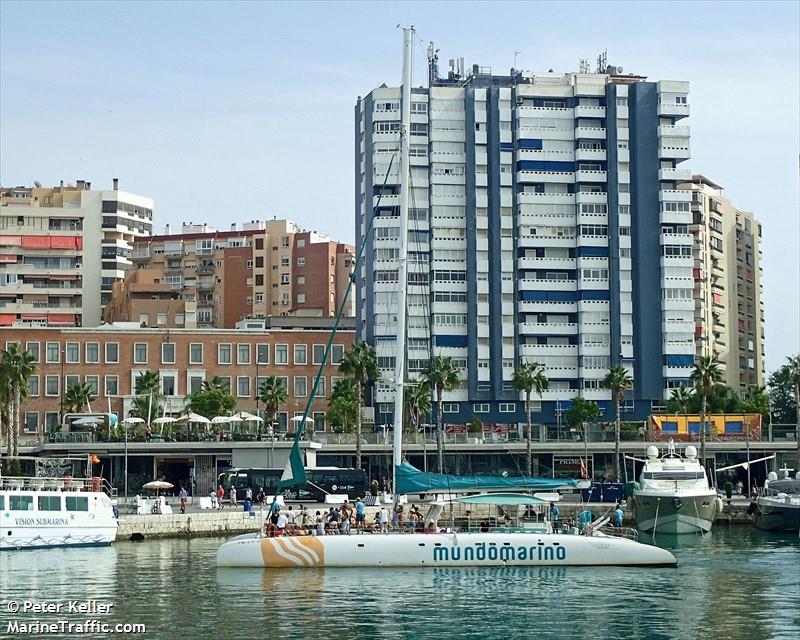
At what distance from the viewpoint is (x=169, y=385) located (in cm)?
12669

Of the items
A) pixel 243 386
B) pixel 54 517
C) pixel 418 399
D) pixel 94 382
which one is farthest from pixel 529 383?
pixel 54 517

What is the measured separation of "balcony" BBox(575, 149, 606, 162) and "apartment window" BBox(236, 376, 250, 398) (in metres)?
38.2

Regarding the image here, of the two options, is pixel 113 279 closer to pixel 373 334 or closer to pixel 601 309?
pixel 373 334

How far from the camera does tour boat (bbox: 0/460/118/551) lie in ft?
215

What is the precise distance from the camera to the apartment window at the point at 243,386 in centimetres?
12788

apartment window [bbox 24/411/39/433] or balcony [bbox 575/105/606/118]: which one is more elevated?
balcony [bbox 575/105/606/118]

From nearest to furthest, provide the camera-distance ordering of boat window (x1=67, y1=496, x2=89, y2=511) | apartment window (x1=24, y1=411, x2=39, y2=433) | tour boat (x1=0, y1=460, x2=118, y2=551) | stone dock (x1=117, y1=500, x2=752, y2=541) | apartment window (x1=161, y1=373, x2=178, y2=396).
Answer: tour boat (x1=0, y1=460, x2=118, y2=551)
boat window (x1=67, y1=496, x2=89, y2=511)
stone dock (x1=117, y1=500, x2=752, y2=541)
apartment window (x1=24, y1=411, x2=39, y2=433)
apartment window (x1=161, y1=373, x2=178, y2=396)

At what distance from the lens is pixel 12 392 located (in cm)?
10269

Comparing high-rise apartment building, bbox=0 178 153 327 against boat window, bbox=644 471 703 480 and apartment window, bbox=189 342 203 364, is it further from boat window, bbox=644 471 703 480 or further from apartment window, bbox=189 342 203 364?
boat window, bbox=644 471 703 480

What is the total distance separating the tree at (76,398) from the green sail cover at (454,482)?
70.5 metres

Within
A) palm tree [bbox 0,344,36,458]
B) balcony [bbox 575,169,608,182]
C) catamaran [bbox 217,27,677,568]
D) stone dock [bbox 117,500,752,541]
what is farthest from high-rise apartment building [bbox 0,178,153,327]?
catamaran [bbox 217,27,677,568]

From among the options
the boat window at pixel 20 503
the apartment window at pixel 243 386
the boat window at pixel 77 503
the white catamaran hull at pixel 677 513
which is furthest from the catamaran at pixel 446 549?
the apartment window at pixel 243 386

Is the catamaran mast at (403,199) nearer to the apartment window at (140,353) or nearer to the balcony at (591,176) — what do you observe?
the apartment window at (140,353)

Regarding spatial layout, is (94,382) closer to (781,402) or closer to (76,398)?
(76,398)
